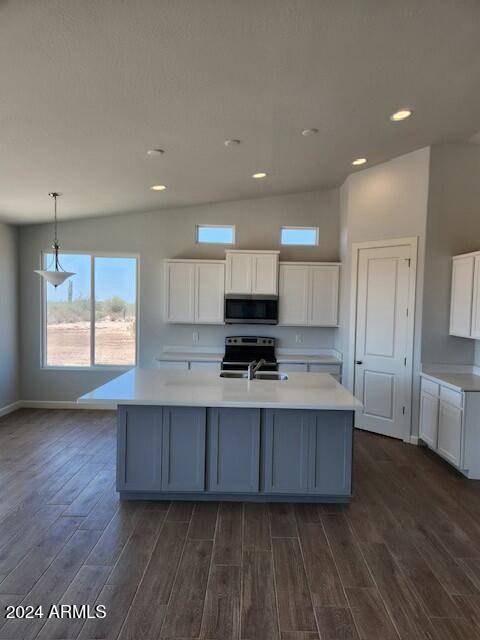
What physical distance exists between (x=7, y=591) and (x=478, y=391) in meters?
3.83

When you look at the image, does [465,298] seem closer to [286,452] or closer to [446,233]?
[446,233]

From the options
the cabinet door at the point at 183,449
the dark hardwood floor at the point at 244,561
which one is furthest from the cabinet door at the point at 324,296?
the cabinet door at the point at 183,449

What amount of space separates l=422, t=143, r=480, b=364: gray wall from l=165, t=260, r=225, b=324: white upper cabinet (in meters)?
2.64

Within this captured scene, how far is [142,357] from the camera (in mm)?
5684

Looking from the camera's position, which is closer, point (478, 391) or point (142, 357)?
point (478, 391)

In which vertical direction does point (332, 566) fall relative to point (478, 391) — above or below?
below

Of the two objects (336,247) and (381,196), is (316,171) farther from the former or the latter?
(336,247)

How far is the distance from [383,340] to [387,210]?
5.27 feet

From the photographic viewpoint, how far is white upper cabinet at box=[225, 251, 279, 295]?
206 inches

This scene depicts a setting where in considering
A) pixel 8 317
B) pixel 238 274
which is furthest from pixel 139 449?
pixel 8 317

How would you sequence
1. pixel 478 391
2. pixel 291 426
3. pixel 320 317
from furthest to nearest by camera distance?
pixel 320 317
pixel 478 391
pixel 291 426

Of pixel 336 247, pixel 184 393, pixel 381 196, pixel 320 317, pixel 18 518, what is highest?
pixel 381 196

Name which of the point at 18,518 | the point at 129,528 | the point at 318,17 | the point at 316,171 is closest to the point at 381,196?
the point at 316,171

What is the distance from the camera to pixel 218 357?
5301 mm
